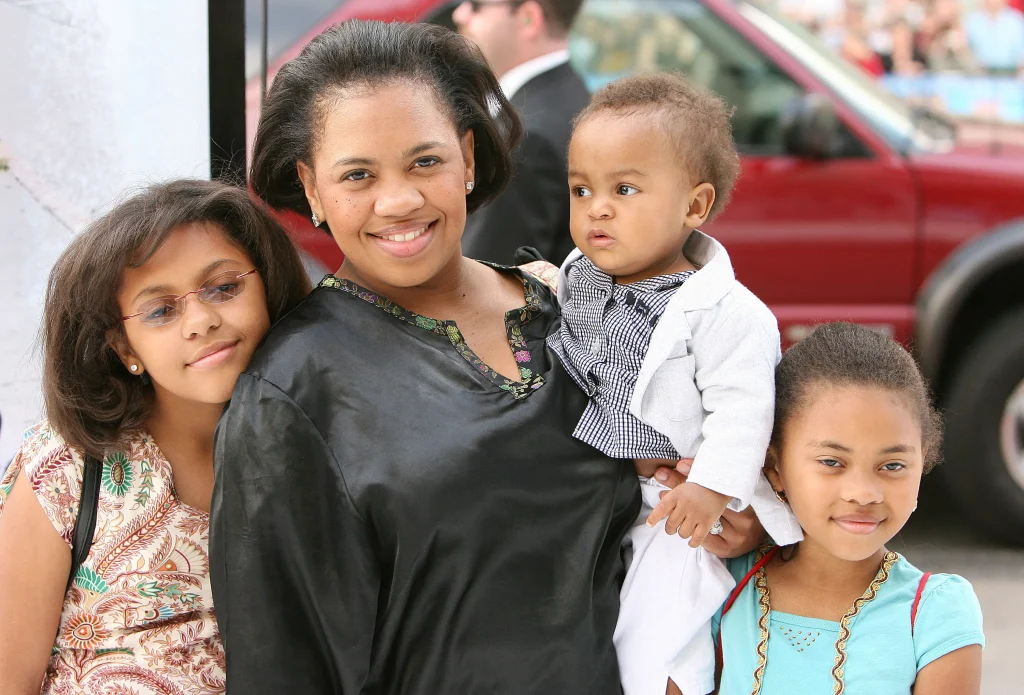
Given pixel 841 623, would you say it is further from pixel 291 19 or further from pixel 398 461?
pixel 291 19

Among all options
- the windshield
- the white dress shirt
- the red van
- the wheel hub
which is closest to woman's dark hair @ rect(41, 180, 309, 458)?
the white dress shirt

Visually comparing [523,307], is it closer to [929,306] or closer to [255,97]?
[255,97]

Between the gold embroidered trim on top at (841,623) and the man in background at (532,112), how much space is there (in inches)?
54.5

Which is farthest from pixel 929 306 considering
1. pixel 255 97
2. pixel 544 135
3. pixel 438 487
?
pixel 438 487

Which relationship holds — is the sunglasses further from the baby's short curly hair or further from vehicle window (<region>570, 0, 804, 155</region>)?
vehicle window (<region>570, 0, 804, 155</region>)

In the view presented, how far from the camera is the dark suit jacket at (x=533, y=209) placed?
3.30 meters

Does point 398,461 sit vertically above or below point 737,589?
above

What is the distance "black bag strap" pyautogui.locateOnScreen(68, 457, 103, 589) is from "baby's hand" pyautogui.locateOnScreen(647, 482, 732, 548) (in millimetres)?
941

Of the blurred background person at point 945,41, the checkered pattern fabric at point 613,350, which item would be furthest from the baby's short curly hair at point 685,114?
the blurred background person at point 945,41

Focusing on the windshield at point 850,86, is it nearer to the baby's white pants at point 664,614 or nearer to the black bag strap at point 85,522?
the baby's white pants at point 664,614

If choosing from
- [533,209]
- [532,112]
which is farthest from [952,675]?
[532,112]

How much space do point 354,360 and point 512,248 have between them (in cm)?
151

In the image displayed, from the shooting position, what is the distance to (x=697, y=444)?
2039mm

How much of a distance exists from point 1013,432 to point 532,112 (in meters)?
2.77
